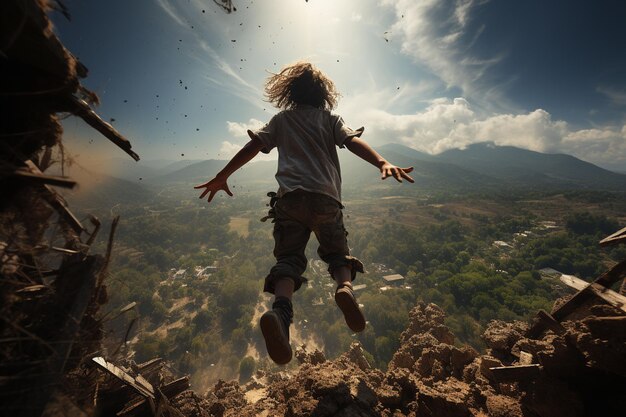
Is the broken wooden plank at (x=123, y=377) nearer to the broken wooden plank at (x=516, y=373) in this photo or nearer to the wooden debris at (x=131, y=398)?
the wooden debris at (x=131, y=398)

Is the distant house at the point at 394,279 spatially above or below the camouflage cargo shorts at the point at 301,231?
below

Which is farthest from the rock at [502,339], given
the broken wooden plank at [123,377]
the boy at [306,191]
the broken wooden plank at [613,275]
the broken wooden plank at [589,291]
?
the broken wooden plank at [123,377]

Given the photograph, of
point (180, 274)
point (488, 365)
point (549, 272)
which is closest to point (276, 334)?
point (488, 365)

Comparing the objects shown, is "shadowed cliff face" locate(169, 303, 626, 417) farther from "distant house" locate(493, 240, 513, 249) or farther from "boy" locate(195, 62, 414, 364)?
"distant house" locate(493, 240, 513, 249)

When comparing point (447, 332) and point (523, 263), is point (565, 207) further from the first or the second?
point (447, 332)

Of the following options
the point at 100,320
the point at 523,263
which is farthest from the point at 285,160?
the point at 523,263

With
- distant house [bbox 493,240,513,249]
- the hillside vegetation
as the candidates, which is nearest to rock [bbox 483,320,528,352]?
the hillside vegetation
